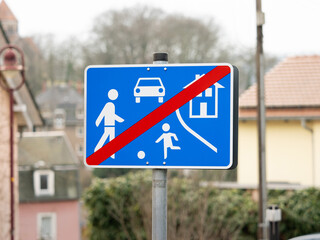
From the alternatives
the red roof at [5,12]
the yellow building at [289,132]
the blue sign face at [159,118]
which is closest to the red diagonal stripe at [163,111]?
the blue sign face at [159,118]

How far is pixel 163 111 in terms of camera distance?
114 inches

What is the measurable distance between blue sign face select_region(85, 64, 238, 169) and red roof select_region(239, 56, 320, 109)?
18.3 metres

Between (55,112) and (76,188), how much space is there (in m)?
26.7

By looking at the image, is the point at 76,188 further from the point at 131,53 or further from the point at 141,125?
the point at 141,125

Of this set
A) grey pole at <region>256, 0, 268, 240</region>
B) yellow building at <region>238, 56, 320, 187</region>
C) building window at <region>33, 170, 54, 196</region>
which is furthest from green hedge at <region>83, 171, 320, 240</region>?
building window at <region>33, 170, 54, 196</region>

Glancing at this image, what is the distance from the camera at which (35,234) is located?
97.9 feet

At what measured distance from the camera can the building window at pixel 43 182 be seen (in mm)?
31656

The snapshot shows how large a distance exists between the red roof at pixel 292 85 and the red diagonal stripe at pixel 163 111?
18.3 meters

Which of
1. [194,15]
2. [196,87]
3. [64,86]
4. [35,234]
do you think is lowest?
[35,234]

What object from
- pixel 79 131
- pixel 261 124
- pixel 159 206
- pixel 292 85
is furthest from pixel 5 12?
pixel 79 131

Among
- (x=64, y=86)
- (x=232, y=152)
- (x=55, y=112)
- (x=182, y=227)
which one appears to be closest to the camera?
(x=232, y=152)

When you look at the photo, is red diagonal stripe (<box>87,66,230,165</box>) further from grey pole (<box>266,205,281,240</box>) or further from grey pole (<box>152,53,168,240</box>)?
grey pole (<box>266,205,281,240</box>)

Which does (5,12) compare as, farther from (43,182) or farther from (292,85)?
(43,182)

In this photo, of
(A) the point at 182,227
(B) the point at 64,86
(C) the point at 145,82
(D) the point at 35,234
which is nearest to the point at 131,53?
(B) the point at 64,86
